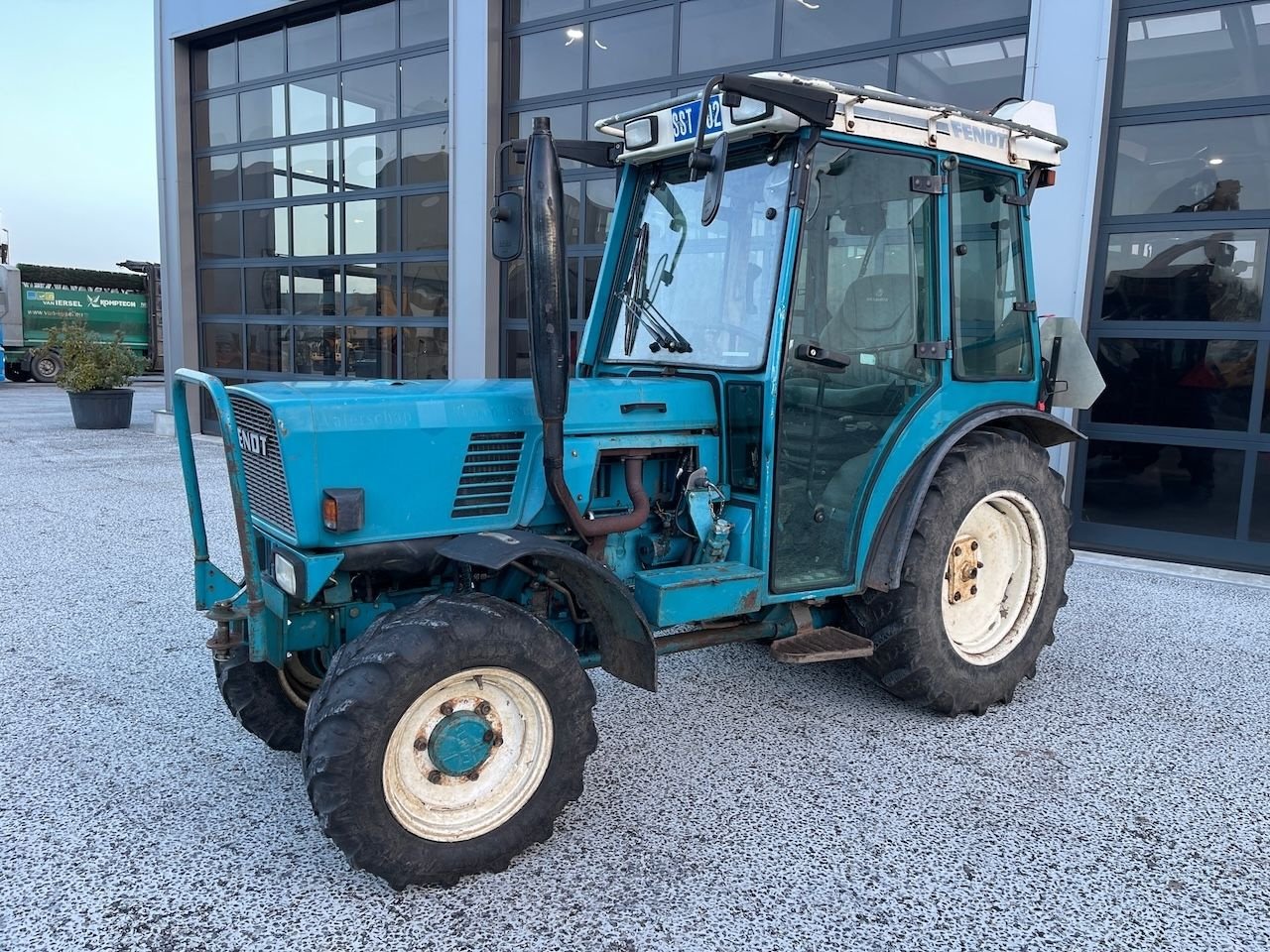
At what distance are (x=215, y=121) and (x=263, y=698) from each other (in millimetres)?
11192

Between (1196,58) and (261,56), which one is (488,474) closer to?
(1196,58)

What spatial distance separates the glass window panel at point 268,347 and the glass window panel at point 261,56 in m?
3.00

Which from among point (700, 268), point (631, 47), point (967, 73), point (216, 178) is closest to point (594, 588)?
point (700, 268)

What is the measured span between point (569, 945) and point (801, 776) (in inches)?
→ 46.9

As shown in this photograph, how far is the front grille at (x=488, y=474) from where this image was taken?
9.73 feet

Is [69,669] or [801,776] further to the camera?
[69,669]

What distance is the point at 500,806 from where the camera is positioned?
8.96ft

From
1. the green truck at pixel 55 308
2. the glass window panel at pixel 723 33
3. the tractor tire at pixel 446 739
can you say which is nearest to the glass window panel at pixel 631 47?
the glass window panel at pixel 723 33

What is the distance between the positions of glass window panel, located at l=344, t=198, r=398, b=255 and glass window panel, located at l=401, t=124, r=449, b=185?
0.40m

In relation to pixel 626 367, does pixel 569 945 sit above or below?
below

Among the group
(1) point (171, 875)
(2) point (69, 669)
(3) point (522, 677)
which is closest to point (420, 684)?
(3) point (522, 677)

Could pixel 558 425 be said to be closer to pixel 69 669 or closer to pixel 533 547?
pixel 533 547

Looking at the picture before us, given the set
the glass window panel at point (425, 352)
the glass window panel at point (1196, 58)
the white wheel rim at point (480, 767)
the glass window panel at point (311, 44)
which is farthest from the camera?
the glass window panel at point (311, 44)

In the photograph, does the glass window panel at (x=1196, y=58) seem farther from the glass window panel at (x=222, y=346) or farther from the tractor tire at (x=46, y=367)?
the tractor tire at (x=46, y=367)
